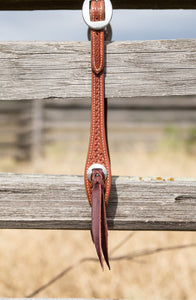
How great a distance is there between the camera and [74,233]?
12.4ft

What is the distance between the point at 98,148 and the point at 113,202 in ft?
0.75

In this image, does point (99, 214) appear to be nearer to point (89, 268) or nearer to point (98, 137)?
point (98, 137)

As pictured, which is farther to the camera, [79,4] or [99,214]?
[79,4]

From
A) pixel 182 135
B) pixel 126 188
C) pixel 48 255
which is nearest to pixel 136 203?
pixel 126 188

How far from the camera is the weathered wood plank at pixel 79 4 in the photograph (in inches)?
51.1

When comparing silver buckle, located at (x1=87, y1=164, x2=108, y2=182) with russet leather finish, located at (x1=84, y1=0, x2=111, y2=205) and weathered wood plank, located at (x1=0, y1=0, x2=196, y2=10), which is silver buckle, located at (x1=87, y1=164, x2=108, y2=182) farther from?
weathered wood plank, located at (x1=0, y1=0, x2=196, y2=10)

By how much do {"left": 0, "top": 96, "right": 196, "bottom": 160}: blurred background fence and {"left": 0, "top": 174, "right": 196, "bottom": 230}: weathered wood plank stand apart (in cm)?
787

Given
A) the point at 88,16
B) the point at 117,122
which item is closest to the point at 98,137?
the point at 88,16

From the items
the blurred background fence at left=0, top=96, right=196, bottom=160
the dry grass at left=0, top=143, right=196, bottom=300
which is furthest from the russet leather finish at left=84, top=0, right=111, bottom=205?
the blurred background fence at left=0, top=96, right=196, bottom=160

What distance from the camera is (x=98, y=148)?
121 centimetres

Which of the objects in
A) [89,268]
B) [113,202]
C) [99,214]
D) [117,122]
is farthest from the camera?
[117,122]

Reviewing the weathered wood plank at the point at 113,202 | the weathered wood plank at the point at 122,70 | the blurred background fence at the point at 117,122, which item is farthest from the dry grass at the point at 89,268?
the blurred background fence at the point at 117,122

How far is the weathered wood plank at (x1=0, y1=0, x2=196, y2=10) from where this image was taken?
130cm

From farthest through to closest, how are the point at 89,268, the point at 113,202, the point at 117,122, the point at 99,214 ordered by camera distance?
the point at 117,122, the point at 89,268, the point at 113,202, the point at 99,214
